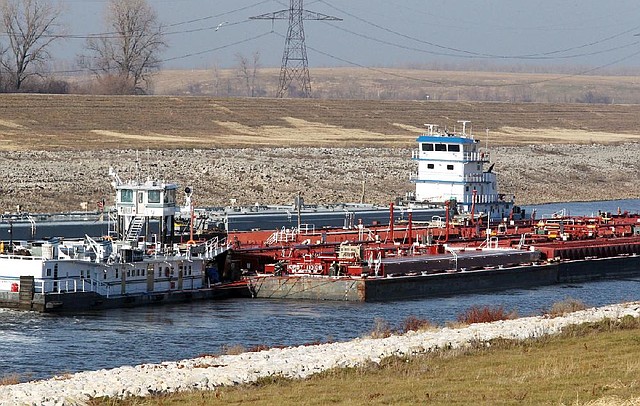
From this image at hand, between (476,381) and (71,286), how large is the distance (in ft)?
69.3

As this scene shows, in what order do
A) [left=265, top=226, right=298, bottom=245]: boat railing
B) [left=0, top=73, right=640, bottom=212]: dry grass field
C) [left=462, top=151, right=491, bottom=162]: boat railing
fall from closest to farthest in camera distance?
[left=265, top=226, right=298, bottom=245]: boat railing → [left=462, top=151, right=491, bottom=162]: boat railing → [left=0, top=73, right=640, bottom=212]: dry grass field

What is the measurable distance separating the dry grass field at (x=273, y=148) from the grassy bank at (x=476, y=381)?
47.3 metres

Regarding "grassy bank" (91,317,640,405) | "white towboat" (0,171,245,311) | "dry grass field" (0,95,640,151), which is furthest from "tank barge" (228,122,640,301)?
"dry grass field" (0,95,640,151)

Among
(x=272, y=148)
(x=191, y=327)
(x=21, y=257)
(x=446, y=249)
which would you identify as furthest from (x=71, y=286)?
(x=272, y=148)

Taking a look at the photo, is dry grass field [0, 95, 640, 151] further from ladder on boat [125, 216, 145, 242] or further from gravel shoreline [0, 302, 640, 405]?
gravel shoreline [0, 302, 640, 405]

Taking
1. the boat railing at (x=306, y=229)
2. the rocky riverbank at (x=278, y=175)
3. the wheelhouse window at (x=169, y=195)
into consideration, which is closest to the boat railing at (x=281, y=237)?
the boat railing at (x=306, y=229)

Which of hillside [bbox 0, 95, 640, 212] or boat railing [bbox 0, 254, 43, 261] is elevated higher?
hillside [bbox 0, 95, 640, 212]

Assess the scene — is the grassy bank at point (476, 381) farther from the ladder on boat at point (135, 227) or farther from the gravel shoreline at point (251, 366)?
the ladder on boat at point (135, 227)

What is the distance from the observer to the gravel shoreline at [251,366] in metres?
24.6

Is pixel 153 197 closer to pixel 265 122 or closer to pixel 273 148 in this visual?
pixel 273 148

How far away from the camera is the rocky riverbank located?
259 feet

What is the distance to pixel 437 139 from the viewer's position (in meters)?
72.3

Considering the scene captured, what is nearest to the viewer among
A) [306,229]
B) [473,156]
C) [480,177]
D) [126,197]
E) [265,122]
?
[126,197]

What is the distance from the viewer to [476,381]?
25.1 meters
